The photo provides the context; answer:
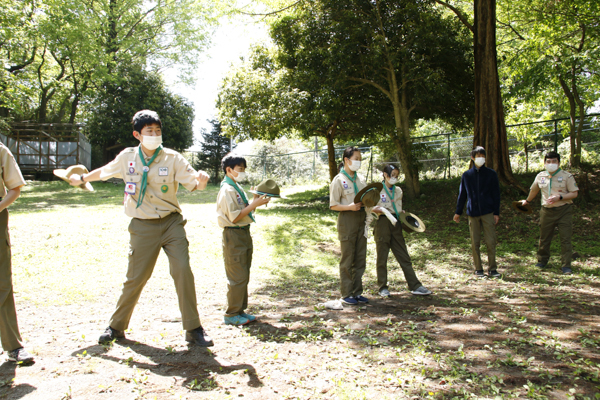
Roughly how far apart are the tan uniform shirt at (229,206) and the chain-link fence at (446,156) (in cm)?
1105

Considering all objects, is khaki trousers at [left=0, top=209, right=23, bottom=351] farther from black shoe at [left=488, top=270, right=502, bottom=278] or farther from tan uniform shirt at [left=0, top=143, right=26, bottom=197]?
black shoe at [left=488, top=270, right=502, bottom=278]

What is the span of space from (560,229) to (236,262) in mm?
6249

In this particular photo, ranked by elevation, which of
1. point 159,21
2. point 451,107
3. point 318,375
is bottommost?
point 318,375

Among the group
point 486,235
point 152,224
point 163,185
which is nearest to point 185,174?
point 163,185

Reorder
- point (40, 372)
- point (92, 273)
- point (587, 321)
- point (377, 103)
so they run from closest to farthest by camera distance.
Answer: point (40, 372)
point (587, 321)
point (92, 273)
point (377, 103)

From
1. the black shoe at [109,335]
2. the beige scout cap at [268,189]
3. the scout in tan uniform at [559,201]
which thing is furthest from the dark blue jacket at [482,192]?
the black shoe at [109,335]

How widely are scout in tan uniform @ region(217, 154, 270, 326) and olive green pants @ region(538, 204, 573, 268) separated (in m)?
5.99

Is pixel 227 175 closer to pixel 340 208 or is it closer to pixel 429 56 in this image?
pixel 340 208

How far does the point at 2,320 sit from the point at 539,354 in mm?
4574

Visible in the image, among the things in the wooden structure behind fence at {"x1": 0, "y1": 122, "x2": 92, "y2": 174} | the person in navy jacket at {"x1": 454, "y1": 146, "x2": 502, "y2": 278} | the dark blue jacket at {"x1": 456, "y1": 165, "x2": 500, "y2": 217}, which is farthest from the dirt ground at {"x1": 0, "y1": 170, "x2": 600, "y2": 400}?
the wooden structure behind fence at {"x1": 0, "y1": 122, "x2": 92, "y2": 174}

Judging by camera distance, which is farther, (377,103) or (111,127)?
(111,127)

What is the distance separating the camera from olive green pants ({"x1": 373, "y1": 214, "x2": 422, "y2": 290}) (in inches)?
244

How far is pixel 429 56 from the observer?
1380cm

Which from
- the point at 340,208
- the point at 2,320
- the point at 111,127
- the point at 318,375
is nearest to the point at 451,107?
the point at 340,208
